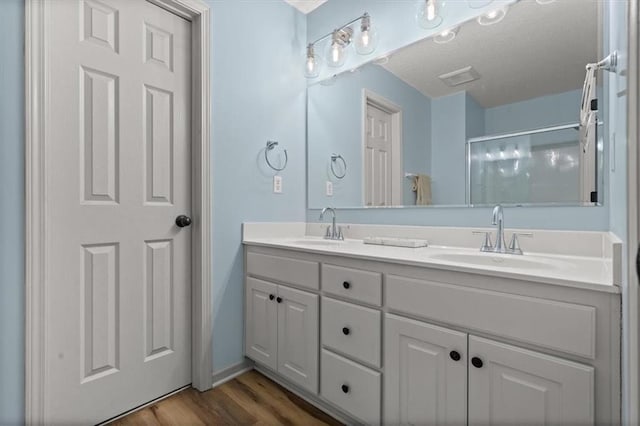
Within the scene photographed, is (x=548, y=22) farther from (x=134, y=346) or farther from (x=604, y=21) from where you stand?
(x=134, y=346)

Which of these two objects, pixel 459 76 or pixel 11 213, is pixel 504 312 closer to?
pixel 459 76

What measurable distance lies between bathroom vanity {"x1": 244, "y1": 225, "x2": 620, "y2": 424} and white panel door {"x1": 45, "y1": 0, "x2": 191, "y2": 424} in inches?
21.9

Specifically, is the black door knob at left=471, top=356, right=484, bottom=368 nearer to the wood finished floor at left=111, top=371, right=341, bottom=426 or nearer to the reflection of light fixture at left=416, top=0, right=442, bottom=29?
the wood finished floor at left=111, top=371, right=341, bottom=426

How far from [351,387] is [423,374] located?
35cm

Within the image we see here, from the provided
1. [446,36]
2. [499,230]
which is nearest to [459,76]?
[446,36]

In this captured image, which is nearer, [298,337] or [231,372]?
[298,337]

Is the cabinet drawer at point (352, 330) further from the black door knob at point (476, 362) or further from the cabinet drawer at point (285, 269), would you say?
the black door knob at point (476, 362)

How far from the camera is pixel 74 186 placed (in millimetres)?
1320

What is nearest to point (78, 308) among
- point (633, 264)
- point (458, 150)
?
point (633, 264)

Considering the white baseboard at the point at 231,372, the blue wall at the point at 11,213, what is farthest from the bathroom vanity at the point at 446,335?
the blue wall at the point at 11,213

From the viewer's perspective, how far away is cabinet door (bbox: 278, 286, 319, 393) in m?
1.48

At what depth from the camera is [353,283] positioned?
4.33 feet

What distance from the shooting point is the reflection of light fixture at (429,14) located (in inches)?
64.5

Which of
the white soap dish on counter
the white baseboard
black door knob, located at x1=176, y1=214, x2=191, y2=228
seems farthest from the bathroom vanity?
black door knob, located at x1=176, y1=214, x2=191, y2=228
